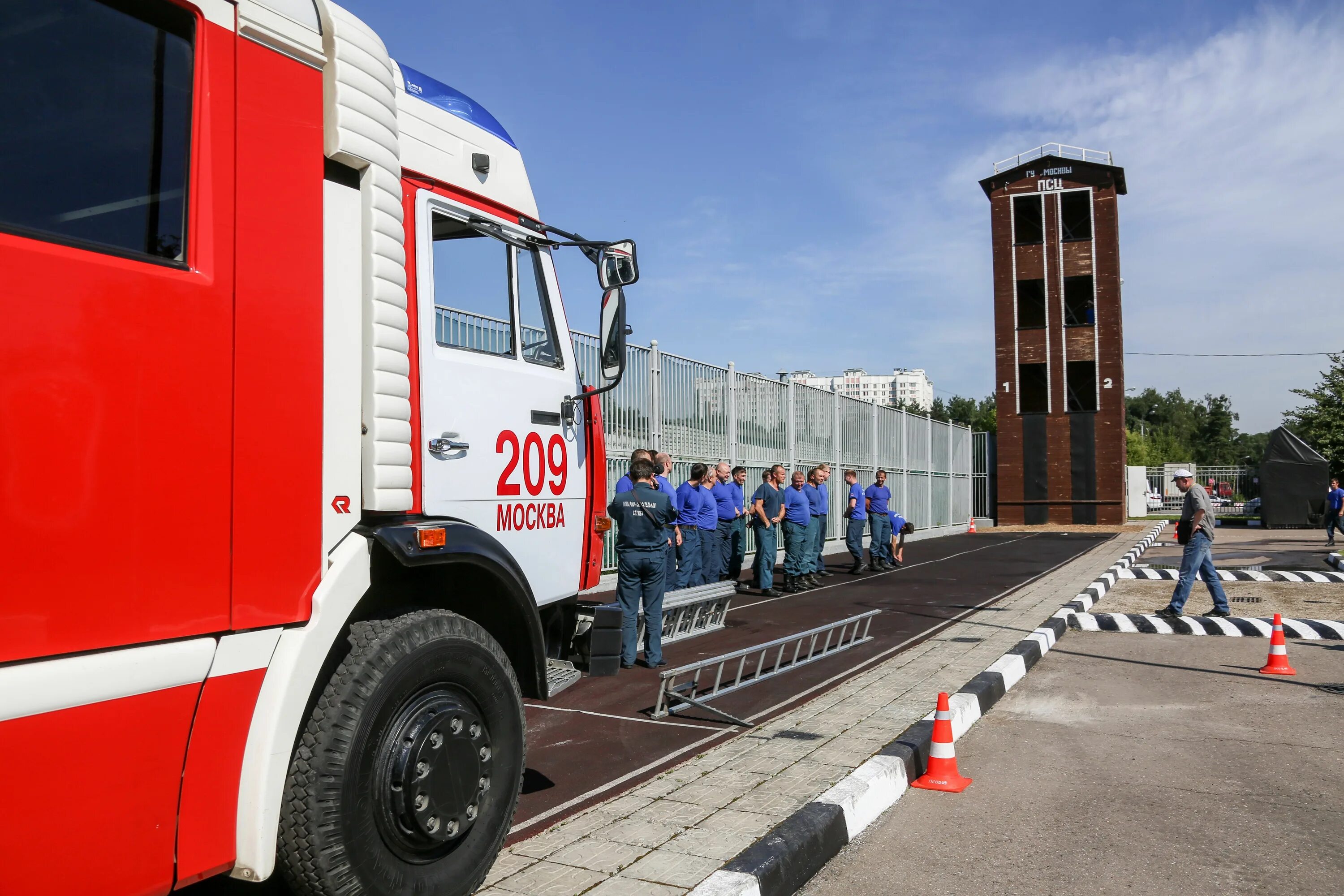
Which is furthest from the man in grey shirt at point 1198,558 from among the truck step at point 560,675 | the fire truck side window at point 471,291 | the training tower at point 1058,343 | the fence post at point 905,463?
the training tower at point 1058,343

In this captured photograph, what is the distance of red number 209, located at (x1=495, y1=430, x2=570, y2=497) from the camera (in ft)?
12.8

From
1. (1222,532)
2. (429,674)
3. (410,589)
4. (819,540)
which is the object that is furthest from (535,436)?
(1222,532)

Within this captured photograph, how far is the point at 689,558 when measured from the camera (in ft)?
42.9

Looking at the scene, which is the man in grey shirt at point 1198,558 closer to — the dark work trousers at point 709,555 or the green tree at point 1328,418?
the dark work trousers at point 709,555

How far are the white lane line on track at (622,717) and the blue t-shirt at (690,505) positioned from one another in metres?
6.11

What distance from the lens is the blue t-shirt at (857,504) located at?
17219mm

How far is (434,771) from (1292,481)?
127 feet

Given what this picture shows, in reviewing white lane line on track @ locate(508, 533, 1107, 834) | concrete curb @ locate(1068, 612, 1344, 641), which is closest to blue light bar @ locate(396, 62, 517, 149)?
white lane line on track @ locate(508, 533, 1107, 834)

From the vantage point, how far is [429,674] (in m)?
3.11

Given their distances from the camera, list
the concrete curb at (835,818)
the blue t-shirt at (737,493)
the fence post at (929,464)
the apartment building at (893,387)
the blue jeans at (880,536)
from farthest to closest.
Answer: the apartment building at (893,387) < the fence post at (929,464) < the blue jeans at (880,536) < the blue t-shirt at (737,493) < the concrete curb at (835,818)

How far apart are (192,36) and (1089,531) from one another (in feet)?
127

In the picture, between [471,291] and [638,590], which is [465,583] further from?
[638,590]

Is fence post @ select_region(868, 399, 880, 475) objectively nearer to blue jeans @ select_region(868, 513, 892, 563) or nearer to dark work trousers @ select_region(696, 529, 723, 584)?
blue jeans @ select_region(868, 513, 892, 563)

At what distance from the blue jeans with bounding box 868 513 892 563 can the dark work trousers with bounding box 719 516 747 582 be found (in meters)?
2.85
